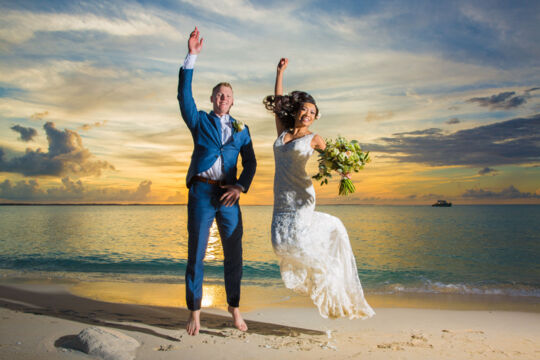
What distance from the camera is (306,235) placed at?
3.75m

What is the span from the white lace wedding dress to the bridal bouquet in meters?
0.24

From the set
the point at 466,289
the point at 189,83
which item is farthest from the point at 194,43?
the point at 466,289

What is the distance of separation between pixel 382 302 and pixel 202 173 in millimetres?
3794

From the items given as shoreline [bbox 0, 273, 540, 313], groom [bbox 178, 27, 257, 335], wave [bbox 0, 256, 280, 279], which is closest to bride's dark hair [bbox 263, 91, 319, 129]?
groom [bbox 178, 27, 257, 335]

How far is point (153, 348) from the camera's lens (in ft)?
11.7

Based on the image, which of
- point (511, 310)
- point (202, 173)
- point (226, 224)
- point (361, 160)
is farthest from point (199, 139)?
point (511, 310)

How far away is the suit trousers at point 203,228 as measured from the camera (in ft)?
13.0

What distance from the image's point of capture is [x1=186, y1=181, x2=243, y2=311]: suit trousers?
13.0ft

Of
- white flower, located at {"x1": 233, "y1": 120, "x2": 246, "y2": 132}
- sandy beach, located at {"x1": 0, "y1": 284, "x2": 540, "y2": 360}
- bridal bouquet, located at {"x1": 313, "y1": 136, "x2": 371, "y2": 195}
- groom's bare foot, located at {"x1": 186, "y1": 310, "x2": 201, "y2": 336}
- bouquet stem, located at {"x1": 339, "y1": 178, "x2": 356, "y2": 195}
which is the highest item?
white flower, located at {"x1": 233, "y1": 120, "x2": 246, "y2": 132}

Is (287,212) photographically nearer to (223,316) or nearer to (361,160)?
(361,160)

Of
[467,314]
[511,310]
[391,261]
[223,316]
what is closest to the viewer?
[223,316]

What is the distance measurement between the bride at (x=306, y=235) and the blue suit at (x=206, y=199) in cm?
49

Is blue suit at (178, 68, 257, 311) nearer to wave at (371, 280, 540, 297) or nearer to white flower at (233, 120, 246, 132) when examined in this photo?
white flower at (233, 120, 246, 132)

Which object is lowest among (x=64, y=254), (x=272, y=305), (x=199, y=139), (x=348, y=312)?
(x=64, y=254)
